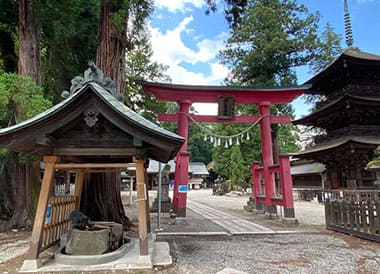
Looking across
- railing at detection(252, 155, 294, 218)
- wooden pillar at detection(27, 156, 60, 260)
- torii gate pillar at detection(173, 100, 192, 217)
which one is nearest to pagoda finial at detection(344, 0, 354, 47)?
railing at detection(252, 155, 294, 218)

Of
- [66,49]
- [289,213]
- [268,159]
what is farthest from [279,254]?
[66,49]

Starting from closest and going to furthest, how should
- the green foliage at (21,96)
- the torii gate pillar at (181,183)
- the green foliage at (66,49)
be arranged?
the green foliage at (21,96)
the green foliage at (66,49)
the torii gate pillar at (181,183)

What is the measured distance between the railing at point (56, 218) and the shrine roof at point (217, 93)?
17.0 ft

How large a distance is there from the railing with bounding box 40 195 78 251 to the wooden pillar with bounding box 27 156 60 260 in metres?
0.22

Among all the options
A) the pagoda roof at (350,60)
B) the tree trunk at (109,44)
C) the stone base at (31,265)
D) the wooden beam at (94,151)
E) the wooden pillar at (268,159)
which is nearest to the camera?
the stone base at (31,265)

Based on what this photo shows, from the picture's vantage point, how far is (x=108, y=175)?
7.06 metres

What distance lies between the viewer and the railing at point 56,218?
4137 mm

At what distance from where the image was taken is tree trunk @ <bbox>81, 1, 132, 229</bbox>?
659 centimetres

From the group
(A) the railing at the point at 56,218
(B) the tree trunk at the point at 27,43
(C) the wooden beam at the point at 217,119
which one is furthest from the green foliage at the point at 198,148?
(A) the railing at the point at 56,218

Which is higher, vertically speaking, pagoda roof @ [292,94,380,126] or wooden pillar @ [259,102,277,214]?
pagoda roof @ [292,94,380,126]

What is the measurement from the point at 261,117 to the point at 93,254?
7.59 meters

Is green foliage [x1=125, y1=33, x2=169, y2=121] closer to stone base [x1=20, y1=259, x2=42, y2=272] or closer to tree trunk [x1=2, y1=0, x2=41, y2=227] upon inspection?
tree trunk [x1=2, y1=0, x2=41, y2=227]

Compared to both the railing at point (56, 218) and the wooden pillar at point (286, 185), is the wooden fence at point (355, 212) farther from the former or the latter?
the railing at point (56, 218)

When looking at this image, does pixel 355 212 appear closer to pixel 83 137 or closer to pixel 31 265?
pixel 83 137
